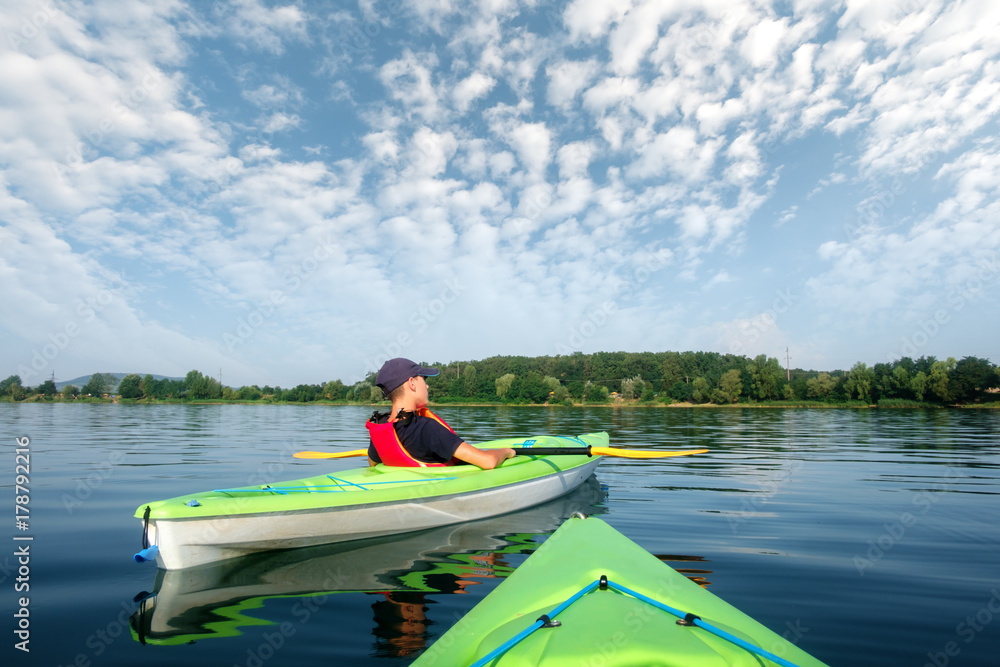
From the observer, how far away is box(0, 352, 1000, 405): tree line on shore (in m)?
43.8

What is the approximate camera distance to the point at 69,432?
16594 mm

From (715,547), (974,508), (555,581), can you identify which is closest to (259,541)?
(555,581)

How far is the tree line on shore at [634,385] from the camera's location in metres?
43.8

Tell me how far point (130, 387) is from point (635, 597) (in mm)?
79913

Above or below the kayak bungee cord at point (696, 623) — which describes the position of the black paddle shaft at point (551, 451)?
below

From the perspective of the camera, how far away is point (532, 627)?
1716 millimetres

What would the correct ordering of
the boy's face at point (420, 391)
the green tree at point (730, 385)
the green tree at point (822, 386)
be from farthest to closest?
1. the green tree at point (730, 385)
2. the green tree at point (822, 386)
3. the boy's face at point (420, 391)

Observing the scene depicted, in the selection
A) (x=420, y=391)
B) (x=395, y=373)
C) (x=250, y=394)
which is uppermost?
(x=395, y=373)

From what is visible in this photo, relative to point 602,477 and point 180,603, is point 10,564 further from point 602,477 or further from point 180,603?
point 602,477

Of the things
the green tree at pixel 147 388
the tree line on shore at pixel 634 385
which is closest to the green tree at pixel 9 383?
the tree line on shore at pixel 634 385

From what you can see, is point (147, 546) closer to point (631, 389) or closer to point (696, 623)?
point (696, 623)

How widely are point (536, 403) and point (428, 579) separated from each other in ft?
191

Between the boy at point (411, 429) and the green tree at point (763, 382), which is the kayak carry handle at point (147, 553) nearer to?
the boy at point (411, 429)

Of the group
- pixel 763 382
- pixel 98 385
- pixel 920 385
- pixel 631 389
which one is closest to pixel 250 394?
pixel 98 385
